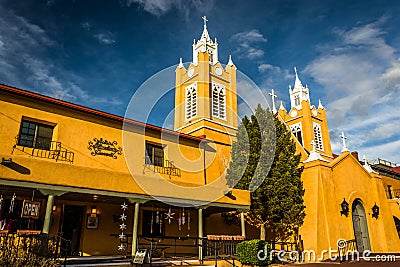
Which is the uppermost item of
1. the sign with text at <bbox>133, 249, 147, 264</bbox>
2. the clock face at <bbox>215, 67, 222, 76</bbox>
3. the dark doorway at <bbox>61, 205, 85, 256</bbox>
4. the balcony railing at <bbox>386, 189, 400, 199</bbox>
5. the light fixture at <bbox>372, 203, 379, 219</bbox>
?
the clock face at <bbox>215, 67, 222, 76</bbox>

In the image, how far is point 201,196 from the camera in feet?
48.1

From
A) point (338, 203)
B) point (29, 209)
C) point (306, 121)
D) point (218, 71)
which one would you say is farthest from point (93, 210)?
point (306, 121)

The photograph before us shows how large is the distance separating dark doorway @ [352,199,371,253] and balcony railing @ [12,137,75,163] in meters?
16.7

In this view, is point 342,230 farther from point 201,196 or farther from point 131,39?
point 131,39

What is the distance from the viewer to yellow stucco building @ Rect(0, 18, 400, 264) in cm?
1177

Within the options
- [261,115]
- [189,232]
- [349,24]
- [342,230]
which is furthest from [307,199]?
[349,24]

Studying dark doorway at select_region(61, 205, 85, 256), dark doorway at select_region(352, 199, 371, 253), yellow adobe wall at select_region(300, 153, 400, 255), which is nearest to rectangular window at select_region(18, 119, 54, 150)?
dark doorway at select_region(61, 205, 85, 256)

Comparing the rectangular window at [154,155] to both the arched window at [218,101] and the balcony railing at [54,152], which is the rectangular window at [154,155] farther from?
the arched window at [218,101]

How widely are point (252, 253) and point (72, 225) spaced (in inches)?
318

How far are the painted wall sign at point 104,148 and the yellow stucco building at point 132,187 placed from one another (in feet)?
0.16

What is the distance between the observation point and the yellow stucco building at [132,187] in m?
11.8

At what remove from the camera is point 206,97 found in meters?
27.9

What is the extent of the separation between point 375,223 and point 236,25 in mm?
15476

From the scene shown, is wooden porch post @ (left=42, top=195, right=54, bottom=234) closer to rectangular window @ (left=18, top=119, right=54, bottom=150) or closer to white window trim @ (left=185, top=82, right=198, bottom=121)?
rectangular window @ (left=18, top=119, right=54, bottom=150)
